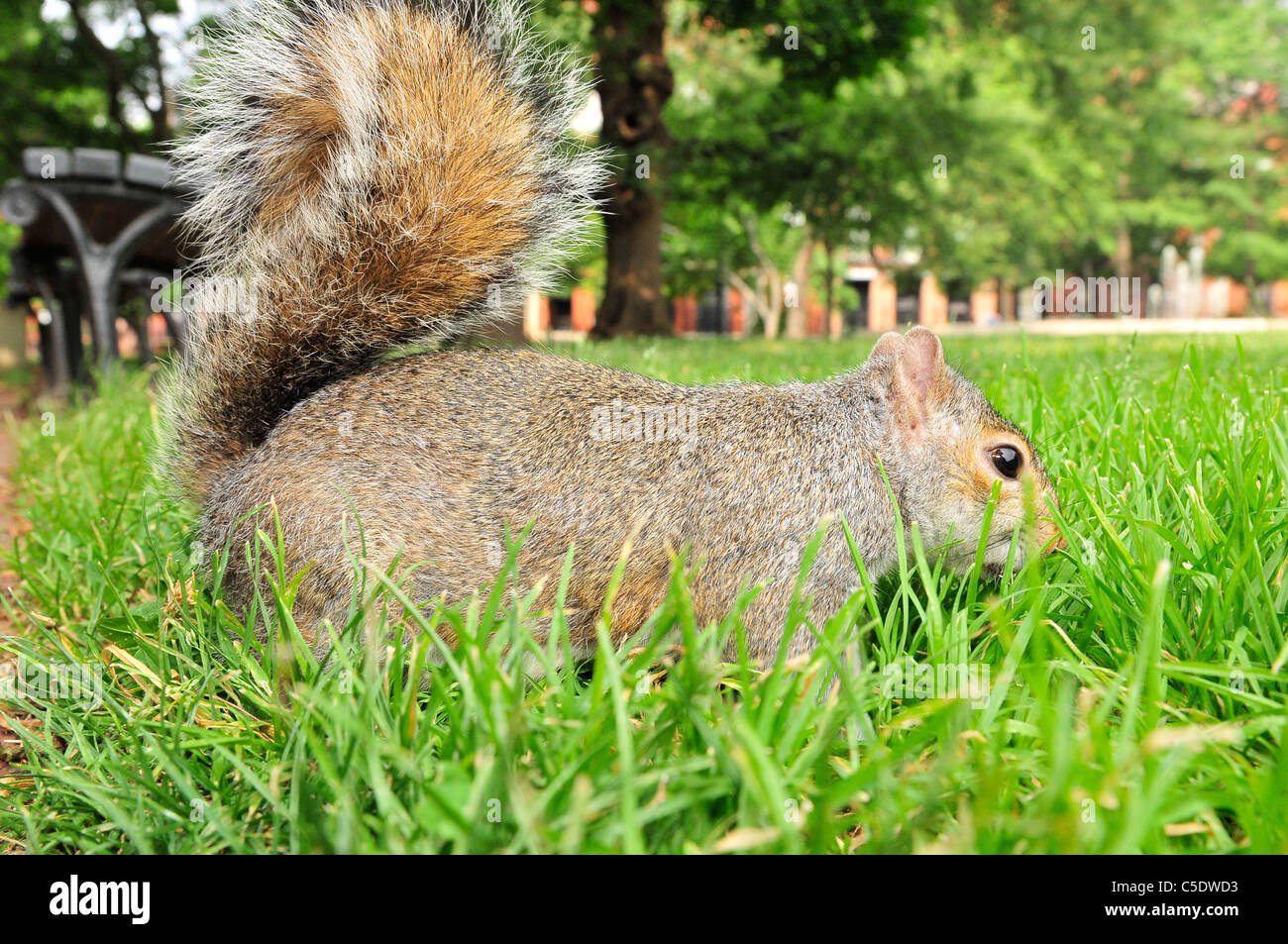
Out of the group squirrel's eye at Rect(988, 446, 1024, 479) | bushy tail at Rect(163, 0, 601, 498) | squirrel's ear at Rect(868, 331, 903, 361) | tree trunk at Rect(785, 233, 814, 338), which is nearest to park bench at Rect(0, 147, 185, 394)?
bushy tail at Rect(163, 0, 601, 498)

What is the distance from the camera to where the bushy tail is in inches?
86.4

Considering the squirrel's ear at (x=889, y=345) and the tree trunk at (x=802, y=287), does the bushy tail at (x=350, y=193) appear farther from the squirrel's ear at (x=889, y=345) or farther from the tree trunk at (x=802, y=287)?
the tree trunk at (x=802, y=287)

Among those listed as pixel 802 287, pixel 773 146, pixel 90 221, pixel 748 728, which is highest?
pixel 773 146

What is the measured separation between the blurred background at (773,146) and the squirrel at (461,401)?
0.34 metres

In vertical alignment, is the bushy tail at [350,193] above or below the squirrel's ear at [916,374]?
above

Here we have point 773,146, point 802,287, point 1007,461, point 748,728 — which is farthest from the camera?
point 802,287

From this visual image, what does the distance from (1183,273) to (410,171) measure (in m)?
44.1

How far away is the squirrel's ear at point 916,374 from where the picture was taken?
215 centimetres

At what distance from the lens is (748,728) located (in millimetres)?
1195

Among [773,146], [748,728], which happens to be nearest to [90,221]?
[748,728]

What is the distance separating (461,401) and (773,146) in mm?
13528

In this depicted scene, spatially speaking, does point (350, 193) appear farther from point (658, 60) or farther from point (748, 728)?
point (658, 60)

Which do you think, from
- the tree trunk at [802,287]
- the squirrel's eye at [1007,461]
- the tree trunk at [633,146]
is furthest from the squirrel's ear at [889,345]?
the tree trunk at [802,287]

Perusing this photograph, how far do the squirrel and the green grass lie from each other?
0.17 m
